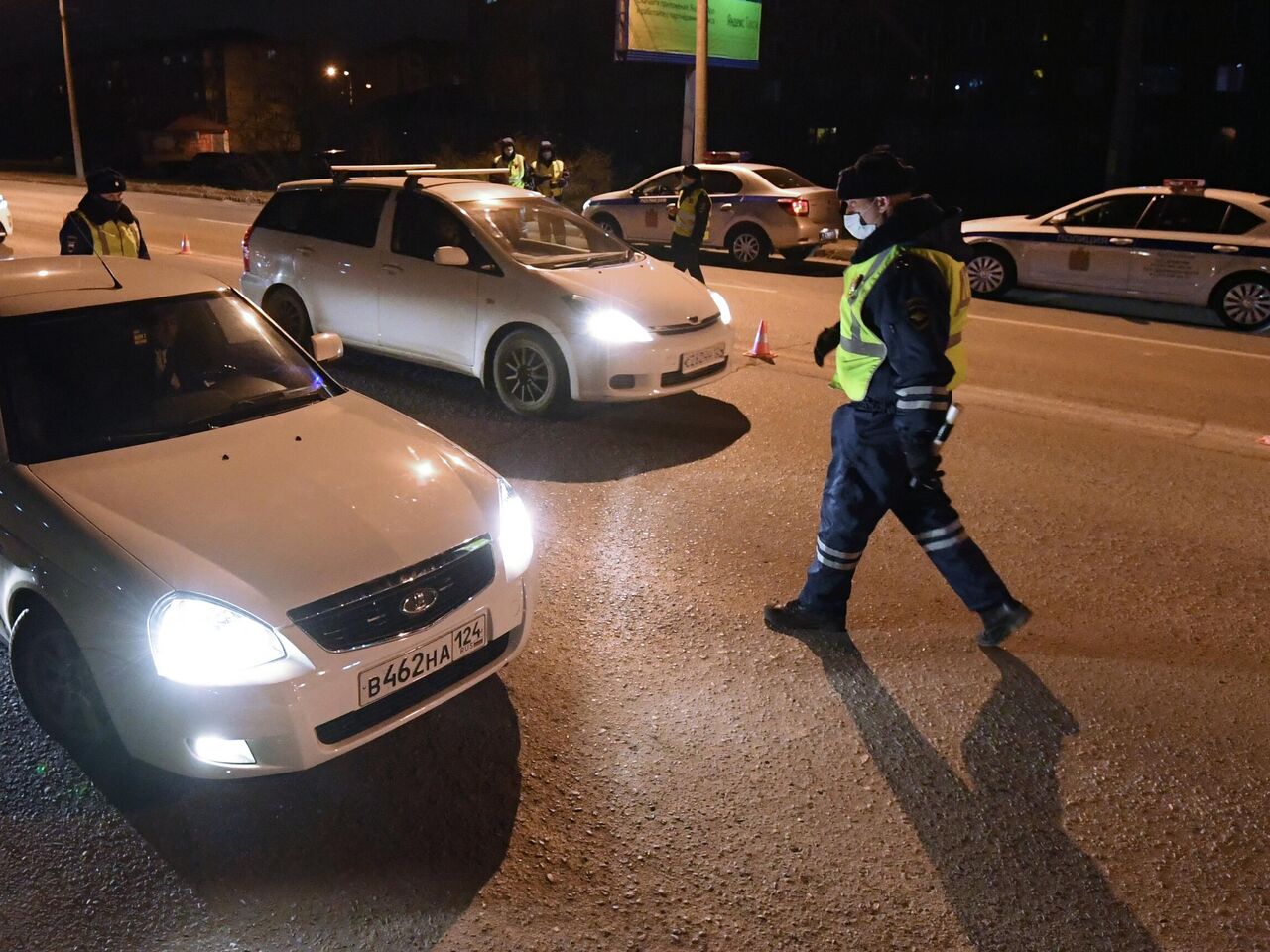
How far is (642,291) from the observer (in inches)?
297

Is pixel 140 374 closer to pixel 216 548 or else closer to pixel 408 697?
pixel 216 548

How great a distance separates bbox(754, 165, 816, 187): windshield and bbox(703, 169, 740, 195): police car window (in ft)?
1.27

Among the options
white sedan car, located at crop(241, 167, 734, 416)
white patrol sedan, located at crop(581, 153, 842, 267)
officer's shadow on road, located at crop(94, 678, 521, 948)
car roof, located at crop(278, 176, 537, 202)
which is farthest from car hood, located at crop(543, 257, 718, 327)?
white patrol sedan, located at crop(581, 153, 842, 267)

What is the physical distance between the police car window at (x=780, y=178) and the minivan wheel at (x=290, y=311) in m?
9.66

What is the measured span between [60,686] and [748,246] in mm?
14448

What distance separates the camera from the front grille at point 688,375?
7.33 m

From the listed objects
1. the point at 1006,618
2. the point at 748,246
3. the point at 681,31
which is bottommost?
the point at 1006,618

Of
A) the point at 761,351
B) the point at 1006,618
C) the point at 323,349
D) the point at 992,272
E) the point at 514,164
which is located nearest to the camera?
the point at 1006,618

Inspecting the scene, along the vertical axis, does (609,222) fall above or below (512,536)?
above

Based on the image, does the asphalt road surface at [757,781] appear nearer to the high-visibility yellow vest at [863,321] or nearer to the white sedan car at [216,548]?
the white sedan car at [216,548]

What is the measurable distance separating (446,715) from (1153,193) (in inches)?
471

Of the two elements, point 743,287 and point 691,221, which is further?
point 743,287

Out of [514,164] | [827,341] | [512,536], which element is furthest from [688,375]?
[514,164]

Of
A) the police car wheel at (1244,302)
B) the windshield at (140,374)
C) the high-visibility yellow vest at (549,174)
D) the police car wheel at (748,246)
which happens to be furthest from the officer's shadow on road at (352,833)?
the high-visibility yellow vest at (549,174)
